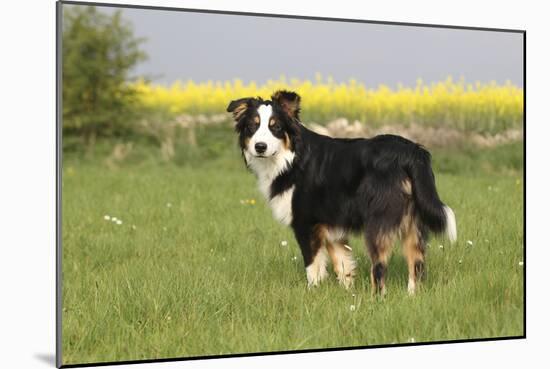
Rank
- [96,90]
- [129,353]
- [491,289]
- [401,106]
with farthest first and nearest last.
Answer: [96,90], [401,106], [491,289], [129,353]

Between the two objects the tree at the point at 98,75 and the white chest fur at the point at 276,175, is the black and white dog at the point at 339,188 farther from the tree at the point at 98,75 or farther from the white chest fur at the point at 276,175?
the tree at the point at 98,75

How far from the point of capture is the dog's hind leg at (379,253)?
14.5 ft

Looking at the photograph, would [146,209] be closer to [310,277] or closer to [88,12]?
[88,12]

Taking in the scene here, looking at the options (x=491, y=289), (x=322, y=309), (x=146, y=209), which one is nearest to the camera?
(x=322, y=309)

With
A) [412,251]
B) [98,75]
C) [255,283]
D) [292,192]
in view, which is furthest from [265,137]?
[98,75]

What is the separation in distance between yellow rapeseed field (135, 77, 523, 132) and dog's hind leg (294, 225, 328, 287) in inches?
50.2

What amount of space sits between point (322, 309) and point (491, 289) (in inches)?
44.4

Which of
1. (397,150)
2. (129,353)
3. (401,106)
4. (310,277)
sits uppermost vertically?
(401,106)

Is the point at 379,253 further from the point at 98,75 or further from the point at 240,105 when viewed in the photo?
the point at 98,75

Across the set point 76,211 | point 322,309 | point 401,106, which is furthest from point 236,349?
point 76,211

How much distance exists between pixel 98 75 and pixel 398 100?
2.82m

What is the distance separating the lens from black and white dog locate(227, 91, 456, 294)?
443 centimetres

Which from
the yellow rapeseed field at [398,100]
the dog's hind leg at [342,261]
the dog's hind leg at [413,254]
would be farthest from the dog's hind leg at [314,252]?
the yellow rapeseed field at [398,100]

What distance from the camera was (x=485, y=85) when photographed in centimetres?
570
